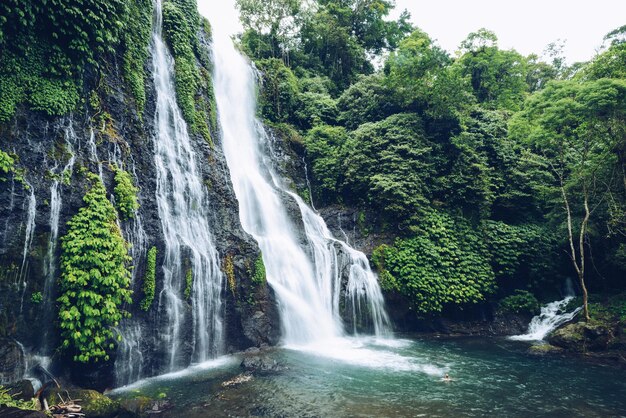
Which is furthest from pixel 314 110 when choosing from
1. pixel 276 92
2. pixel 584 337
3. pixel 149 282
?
pixel 584 337

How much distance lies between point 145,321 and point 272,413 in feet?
14.7

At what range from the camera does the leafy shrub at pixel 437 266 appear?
15.7 m

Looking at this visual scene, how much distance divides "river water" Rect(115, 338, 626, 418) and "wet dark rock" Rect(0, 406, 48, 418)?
7.28ft

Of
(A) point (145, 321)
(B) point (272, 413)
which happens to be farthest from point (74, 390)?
(B) point (272, 413)

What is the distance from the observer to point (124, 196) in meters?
9.70

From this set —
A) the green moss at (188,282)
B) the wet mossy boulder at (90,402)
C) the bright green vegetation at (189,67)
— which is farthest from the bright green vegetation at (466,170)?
the wet mossy boulder at (90,402)

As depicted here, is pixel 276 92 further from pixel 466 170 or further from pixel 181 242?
pixel 181 242

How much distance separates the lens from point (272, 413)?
741 cm

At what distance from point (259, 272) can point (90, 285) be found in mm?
5642

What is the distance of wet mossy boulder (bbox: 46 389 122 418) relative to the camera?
6820mm

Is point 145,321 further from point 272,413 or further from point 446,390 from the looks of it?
point 446,390

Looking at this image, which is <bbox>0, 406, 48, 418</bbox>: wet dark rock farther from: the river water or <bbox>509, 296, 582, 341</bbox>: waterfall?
<bbox>509, 296, 582, 341</bbox>: waterfall

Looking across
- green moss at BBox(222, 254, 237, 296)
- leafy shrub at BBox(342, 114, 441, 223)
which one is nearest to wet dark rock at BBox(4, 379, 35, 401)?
green moss at BBox(222, 254, 237, 296)

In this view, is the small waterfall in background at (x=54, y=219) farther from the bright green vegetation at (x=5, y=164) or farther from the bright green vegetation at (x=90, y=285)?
the bright green vegetation at (x=5, y=164)
